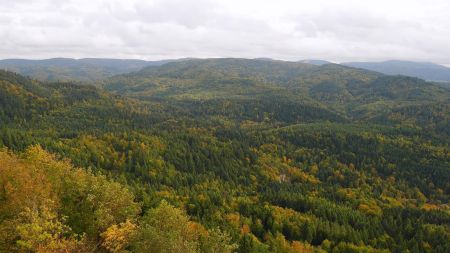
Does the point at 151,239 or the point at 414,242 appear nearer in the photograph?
the point at 151,239

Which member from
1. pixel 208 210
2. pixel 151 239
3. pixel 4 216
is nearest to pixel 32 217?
pixel 4 216

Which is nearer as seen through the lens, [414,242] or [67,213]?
[67,213]

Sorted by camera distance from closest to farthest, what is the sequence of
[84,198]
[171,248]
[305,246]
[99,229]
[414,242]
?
[171,248], [99,229], [84,198], [305,246], [414,242]

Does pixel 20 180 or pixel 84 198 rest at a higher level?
pixel 20 180

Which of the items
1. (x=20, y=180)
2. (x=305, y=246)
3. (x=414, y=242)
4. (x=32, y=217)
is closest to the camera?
(x=32, y=217)

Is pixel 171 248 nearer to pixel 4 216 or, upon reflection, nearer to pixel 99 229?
pixel 99 229

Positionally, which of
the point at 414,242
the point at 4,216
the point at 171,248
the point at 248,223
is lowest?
the point at 414,242

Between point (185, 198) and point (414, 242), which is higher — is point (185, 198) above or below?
above

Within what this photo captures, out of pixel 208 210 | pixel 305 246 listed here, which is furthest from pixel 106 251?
pixel 305 246

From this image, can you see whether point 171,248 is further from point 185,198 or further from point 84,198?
point 185,198
